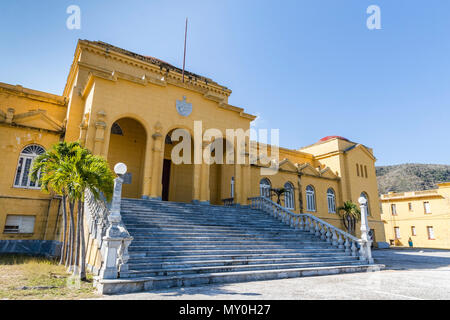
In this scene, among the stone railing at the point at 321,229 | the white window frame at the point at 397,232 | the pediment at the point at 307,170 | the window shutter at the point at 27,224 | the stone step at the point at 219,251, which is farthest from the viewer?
the white window frame at the point at 397,232

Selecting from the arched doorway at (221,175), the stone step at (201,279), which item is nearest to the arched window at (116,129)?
the arched doorway at (221,175)

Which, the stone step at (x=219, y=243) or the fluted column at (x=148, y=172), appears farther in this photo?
the fluted column at (x=148, y=172)

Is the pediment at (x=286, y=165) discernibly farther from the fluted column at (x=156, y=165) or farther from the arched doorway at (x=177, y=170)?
the fluted column at (x=156, y=165)

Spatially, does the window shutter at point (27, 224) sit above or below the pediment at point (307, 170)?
below

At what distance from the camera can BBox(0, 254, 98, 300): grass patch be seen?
6402mm

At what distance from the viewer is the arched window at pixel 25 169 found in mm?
14727

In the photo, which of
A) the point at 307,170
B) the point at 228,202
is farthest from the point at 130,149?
the point at 307,170

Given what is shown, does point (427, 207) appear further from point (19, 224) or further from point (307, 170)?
point (19, 224)

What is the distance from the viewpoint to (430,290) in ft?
24.0

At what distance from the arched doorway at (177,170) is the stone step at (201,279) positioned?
448 inches

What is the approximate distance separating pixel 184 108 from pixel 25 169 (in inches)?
360

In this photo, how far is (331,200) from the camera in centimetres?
2616

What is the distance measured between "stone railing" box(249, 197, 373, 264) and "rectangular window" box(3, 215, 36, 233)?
1208 cm

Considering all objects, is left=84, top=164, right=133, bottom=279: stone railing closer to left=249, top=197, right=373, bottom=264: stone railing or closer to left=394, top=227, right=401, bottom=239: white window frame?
left=249, top=197, right=373, bottom=264: stone railing
